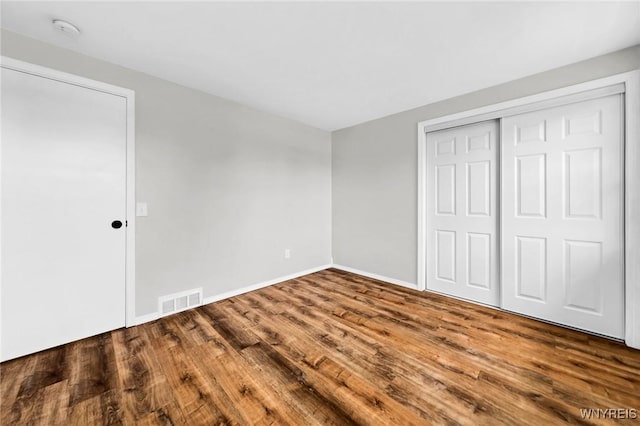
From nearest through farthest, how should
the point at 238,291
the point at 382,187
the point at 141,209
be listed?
the point at 141,209
the point at 238,291
the point at 382,187

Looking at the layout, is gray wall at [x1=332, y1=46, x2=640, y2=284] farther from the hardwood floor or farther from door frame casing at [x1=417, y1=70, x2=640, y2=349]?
the hardwood floor

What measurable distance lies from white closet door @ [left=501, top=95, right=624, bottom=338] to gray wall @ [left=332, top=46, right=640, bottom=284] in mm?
563

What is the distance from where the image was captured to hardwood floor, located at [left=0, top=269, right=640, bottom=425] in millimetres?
1354

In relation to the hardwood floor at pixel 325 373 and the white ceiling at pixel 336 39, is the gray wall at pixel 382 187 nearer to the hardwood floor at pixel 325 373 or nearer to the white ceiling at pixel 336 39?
→ the white ceiling at pixel 336 39

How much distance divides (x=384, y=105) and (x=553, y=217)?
219 centimetres

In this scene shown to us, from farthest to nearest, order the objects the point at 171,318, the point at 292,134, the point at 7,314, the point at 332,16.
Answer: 1. the point at 292,134
2. the point at 171,318
3. the point at 7,314
4. the point at 332,16

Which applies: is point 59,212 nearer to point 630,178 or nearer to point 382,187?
point 382,187

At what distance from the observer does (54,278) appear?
6.48ft

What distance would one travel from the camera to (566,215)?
7.43ft

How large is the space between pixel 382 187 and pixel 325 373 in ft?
8.58

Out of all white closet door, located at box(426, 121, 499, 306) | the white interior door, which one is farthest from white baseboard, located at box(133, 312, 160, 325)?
white closet door, located at box(426, 121, 499, 306)

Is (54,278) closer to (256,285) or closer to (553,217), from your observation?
(256,285)

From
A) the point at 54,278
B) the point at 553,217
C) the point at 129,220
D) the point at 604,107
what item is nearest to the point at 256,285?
the point at 129,220

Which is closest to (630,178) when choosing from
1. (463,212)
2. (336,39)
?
(463,212)
